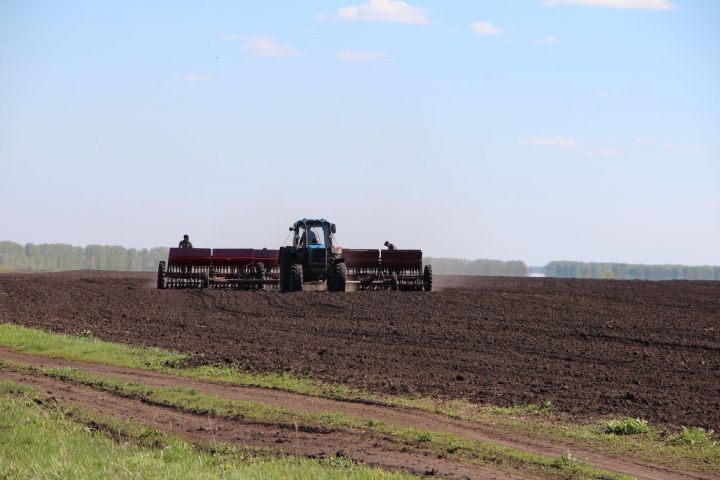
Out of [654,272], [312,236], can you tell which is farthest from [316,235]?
[654,272]

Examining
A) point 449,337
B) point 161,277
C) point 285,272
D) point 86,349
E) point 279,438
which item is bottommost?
point 279,438

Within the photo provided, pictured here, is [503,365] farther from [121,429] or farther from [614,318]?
[614,318]

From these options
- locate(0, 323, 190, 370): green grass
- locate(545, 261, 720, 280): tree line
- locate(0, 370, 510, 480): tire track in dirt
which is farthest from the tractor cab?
locate(545, 261, 720, 280): tree line

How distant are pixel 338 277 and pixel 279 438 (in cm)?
2731

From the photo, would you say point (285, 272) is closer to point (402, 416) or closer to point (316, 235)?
point (316, 235)

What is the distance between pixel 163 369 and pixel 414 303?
16.7 metres

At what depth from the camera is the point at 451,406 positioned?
1619 cm

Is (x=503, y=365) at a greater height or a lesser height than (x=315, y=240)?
lesser

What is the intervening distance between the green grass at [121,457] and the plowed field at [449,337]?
Result: 18.2 feet

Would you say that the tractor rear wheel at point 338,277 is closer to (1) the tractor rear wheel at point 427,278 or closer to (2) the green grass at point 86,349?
(1) the tractor rear wheel at point 427,278

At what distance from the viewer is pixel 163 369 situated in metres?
20.3

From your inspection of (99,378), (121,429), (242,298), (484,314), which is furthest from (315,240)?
(121,429)

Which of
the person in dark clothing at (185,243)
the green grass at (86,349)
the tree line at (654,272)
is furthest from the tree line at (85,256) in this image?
the green grass at (86,349)

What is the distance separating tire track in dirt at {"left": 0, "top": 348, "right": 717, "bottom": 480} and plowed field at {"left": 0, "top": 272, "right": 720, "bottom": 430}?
1786 millimetres
